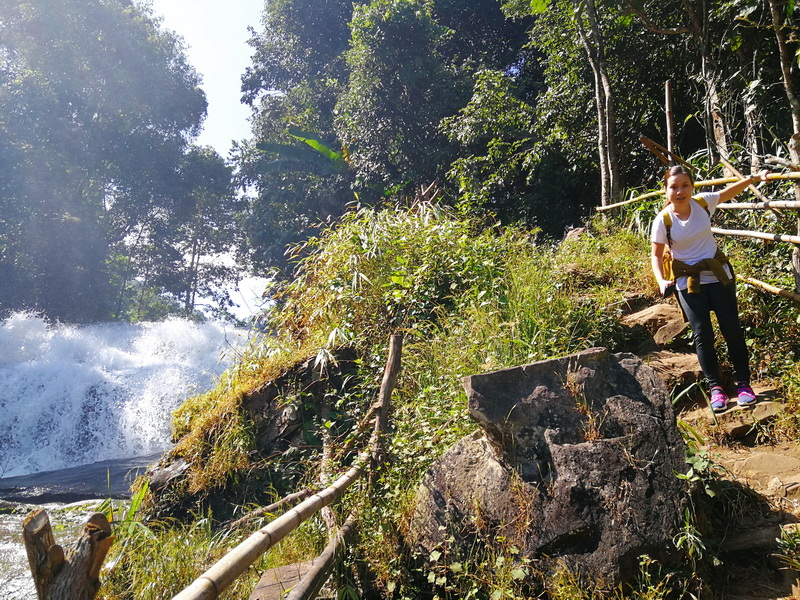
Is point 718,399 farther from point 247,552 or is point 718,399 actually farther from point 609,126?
point 609,126

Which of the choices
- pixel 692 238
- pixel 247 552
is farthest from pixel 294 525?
pixel 692 238

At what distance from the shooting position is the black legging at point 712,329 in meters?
3.32

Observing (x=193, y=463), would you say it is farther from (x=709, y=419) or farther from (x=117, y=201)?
(x=117, y=201)

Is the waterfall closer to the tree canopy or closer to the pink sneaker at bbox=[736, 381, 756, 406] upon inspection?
the tree canopy

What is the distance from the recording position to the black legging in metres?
3.32

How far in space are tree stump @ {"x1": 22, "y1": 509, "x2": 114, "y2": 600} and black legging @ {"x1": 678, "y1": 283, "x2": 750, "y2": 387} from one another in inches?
128

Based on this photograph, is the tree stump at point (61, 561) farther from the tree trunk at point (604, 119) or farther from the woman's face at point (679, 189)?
the tree trunk at point (604, 119)

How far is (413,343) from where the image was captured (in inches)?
194

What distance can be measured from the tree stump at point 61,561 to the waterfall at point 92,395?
806 cm

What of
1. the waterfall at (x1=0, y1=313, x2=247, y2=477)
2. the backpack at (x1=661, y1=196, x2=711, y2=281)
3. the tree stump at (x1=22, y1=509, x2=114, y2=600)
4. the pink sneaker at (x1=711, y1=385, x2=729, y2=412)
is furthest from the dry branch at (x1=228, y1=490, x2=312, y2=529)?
the waterfall at (x1=0, y1=313, x2=247, y2=477)

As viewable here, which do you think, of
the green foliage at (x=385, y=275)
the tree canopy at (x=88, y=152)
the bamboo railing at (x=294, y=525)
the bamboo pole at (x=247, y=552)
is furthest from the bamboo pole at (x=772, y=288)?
the tree canopy at (x=88, y=152)

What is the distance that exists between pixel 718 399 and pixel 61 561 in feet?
11.0

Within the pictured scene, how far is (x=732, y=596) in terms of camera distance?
229 centimetres

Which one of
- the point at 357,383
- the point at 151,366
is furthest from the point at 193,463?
the point at 151,366
